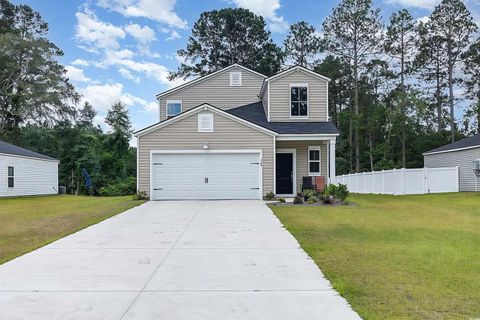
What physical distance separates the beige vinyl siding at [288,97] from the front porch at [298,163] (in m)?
1.35

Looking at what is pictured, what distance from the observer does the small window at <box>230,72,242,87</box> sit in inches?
985

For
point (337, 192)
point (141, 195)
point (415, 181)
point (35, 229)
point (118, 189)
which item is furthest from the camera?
point (118, 189)

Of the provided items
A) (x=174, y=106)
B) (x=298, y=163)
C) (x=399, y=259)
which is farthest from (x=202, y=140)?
(x=399, y=259)

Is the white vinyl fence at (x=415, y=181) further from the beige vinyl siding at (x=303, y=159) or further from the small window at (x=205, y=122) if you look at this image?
the small window at (x=205, y=122)

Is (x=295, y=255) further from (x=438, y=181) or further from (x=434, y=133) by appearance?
(x=434, y=133)

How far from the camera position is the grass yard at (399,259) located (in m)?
4.47

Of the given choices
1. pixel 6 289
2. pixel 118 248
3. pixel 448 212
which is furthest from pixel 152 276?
pixel 448 212

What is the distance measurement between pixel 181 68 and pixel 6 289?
39075 millimetres

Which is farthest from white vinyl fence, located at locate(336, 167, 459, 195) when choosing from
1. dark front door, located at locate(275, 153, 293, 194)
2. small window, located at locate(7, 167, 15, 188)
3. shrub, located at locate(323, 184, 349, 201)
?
small window, located at locate(7, 167, 15, 188)

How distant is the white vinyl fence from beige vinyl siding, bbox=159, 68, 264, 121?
822cm

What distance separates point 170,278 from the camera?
5656mm

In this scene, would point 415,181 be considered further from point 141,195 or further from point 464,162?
point 141,195

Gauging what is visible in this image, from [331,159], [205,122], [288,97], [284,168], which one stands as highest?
[288,97]

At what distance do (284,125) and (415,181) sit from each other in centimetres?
715
